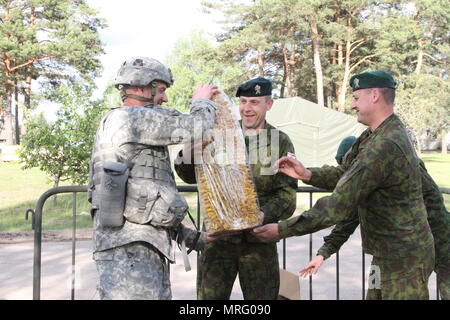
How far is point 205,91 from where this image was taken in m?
2.87

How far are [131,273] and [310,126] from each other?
69.5ft

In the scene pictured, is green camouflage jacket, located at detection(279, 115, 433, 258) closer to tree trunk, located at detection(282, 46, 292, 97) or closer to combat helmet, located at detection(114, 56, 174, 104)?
combat helmet, located at detection(114, 56, 174, 104)

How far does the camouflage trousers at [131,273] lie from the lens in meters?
2.63

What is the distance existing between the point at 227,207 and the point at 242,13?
106 feet

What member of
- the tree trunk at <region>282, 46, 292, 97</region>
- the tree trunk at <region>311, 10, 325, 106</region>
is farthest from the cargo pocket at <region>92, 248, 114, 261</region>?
the tree trunk at <region>282, 46, 292, 97</region>

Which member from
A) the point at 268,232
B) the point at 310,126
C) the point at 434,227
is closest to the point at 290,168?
the point at 268,232

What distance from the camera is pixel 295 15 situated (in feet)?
100

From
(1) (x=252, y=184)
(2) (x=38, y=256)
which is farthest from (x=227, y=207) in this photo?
(2) (x=38, y=256)

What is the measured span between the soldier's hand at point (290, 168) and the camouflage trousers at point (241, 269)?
0.47 m

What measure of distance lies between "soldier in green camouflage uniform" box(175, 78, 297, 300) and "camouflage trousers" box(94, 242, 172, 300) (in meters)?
0.58

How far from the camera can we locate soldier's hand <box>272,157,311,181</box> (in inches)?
124

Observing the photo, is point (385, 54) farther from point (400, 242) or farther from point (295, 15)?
point (400, 242)

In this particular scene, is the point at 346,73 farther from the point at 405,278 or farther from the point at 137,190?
the point at 137,190

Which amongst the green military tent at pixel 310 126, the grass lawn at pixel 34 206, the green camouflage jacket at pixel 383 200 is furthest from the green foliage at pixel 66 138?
the green military tent at pixel 310 126
